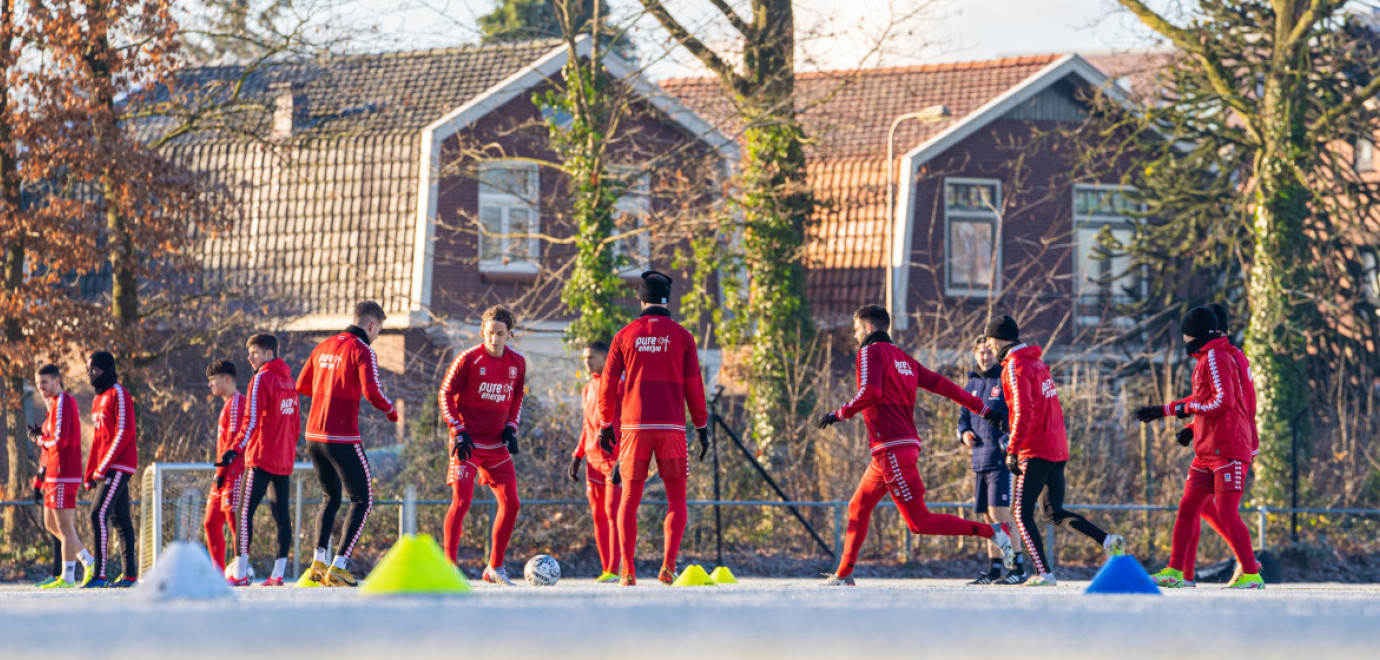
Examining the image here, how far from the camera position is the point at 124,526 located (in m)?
A: 13.8

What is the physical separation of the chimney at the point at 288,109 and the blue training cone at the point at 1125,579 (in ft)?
41.8

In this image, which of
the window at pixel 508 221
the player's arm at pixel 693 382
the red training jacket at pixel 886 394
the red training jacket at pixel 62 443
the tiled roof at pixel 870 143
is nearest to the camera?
the player's arm at pixel 693 382

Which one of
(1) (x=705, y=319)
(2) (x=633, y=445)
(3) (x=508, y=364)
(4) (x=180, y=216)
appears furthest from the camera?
(1) (x=705, y=319)

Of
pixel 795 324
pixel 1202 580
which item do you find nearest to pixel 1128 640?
pixel 1202 580

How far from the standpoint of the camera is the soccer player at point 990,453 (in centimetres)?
1376

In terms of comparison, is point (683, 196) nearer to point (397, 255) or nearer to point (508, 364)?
point (397, 255)

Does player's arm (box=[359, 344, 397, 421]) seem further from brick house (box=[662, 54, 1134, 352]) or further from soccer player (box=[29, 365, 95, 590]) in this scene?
brick house (box=[662, 54, 1134, 352])

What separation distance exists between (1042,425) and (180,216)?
10.2 m

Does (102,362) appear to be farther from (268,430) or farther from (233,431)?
(268,430)

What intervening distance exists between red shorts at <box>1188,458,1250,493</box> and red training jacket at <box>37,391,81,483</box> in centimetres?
846

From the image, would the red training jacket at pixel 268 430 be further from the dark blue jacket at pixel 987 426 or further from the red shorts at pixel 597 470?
the dark blue jacket at pixel 987 426

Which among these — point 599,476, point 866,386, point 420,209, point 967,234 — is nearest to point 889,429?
point 866,386

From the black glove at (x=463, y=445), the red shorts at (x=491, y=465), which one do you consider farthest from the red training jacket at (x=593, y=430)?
the black glove at (x=463, y=445)

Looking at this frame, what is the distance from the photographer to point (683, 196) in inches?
907
